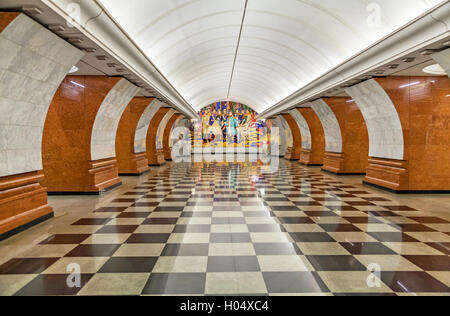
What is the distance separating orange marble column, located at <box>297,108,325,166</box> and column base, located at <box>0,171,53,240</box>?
537 inches

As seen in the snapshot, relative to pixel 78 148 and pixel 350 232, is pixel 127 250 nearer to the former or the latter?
pixel 350 232

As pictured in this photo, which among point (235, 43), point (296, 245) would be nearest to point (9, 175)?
point (296, 245)

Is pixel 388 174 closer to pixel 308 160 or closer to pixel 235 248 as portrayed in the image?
pixel 235 248

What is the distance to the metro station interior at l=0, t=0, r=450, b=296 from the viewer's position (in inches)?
136

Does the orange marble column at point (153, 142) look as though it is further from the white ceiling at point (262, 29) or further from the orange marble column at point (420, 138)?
the orange marble column at point (420, 138)

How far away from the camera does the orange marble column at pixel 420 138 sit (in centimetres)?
862

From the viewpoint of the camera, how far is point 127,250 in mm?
4113

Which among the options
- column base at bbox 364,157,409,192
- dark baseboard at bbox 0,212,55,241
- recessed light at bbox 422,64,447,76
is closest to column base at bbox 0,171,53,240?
dark baseboard at bbox 0,212,55,241

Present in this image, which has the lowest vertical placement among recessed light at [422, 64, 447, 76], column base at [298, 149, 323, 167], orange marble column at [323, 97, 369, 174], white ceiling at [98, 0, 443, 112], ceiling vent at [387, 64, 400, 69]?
column base at [298, 149, 323, 167]

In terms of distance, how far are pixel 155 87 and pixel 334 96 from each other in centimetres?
715

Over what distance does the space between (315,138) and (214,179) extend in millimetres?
7981

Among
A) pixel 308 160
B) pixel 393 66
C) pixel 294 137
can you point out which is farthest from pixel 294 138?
pixel 393 66

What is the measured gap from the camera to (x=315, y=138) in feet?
56.3

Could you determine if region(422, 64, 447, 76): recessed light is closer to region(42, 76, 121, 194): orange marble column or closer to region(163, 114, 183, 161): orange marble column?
region(42, 76, 121, 194): orange marble column
